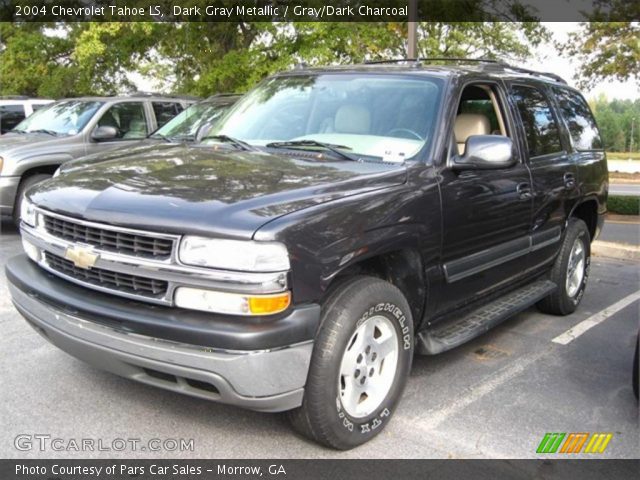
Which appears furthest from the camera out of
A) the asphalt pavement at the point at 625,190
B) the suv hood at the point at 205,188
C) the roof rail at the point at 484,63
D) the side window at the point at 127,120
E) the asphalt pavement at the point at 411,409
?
the asphalt pavement at the point at 625,190

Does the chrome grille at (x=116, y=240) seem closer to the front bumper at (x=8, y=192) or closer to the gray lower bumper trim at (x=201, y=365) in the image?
the gray lower bumper trim at (x=201, y=365)

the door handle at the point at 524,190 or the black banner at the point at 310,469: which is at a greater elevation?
the door handle at the point at 524,190

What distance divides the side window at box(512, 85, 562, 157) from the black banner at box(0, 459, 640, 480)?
244 centimetres

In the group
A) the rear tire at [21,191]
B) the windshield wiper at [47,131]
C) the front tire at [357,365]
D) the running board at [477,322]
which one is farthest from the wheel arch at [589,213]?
the windshield wiper at [47,131]

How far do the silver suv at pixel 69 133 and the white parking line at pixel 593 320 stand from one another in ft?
20.7

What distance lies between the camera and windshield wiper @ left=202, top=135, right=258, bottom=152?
4.07 meters

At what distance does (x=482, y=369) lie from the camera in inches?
172

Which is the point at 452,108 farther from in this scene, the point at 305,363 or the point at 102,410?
the point at 102,410

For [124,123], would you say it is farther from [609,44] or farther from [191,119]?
[609,44]

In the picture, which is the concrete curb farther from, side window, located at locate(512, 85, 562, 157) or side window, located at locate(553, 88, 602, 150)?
side window, located at locate(512, 85, 562, 157)

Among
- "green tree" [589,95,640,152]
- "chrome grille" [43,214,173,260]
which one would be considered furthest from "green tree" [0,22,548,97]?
"green tree" [589,95,640,152]

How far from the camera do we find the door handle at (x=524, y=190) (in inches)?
177

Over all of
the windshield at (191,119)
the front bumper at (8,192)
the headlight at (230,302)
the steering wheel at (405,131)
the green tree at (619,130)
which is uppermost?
the steering wheel at (405,131)

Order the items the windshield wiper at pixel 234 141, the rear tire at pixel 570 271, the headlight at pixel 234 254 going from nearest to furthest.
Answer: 1. the headlight at pixel 234 254
2. the windshield wiper at pixel 234 141
3. the rear tire at pixel 570 271
